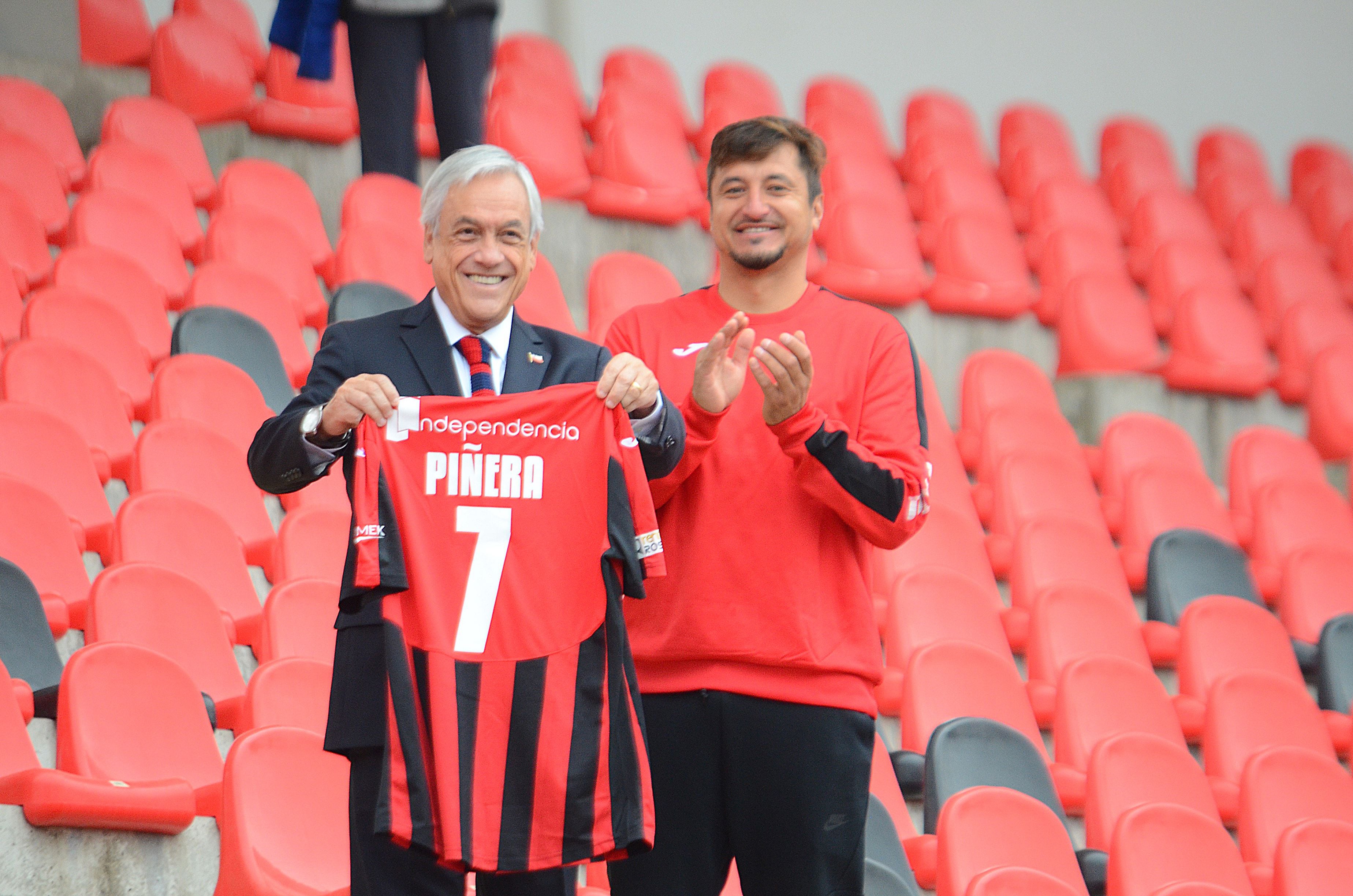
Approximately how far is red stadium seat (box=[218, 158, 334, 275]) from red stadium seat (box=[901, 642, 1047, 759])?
224cm

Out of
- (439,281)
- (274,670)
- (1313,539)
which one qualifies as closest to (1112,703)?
(1313,539)

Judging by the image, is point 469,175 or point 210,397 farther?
point 210,397

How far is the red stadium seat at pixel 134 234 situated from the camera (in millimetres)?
4094

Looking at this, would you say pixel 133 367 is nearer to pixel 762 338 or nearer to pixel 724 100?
pixel 762 338

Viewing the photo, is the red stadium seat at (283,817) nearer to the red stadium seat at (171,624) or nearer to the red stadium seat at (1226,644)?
the red stadium seat at (171,624)

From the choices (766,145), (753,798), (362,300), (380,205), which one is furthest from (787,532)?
(380,205)

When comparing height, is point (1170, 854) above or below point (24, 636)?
below

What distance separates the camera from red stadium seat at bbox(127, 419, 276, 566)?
3.16 metres

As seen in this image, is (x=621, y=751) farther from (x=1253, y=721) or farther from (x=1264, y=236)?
(x=1264, y=236)

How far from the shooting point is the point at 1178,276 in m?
5.95

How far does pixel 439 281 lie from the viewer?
188 cm

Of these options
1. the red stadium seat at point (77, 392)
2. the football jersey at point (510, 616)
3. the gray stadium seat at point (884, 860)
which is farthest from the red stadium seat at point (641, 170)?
the football jersey at point (510, 616)

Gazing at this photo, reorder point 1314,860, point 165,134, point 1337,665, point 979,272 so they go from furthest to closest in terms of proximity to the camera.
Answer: point 979,272, point 165,134, point 1337,665, point 1314,860

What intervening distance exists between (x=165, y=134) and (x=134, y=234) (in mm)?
763
